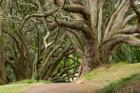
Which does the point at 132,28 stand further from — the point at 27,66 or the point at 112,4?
the point at 27,66

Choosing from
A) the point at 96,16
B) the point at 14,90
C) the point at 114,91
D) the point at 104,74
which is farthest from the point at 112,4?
the point at 114,91

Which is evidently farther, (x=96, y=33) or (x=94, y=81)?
(x=96, y=33)

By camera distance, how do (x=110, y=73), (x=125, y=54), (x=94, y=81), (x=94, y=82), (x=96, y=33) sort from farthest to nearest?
(x=125, y=54)
(x=96, y=33)
(x=110, y=73)
(x=94, y=81)
(x=94, y=82)

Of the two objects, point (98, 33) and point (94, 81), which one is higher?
point (98, 33)

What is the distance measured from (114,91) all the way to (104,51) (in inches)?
279

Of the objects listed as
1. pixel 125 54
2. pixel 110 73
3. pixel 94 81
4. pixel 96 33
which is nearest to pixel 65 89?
pixel 94 81

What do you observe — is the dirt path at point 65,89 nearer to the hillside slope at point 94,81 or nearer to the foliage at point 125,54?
the hillside slope at point 94,81

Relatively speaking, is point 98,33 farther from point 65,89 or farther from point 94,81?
point 65,89

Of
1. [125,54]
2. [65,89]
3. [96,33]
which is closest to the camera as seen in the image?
[65,89]

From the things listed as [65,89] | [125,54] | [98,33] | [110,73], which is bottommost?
[125,54]

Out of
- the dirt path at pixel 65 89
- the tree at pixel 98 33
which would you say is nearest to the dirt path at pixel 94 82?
the dirt path at pixel 65 89

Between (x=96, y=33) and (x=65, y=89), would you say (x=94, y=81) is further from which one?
(x=96, y=33)

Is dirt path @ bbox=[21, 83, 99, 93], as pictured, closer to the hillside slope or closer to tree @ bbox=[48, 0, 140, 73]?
the hillside slope

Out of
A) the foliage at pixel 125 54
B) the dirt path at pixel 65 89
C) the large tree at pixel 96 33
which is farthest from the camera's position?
the foliage at pixel 125 54
